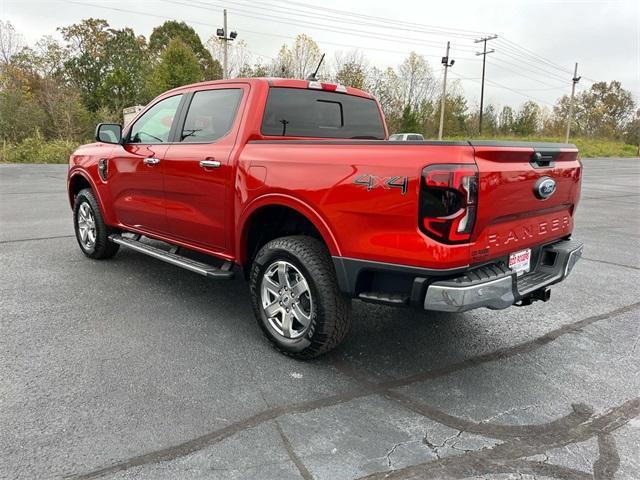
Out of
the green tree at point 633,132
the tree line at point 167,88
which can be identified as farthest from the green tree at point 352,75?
the green tree at point 633,132

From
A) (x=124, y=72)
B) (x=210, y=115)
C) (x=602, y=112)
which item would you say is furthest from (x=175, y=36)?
(x=210, y=115)

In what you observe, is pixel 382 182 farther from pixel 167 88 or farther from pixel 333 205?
pixel 167 88

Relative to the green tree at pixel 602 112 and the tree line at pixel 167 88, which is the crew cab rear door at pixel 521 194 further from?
the green tree at pixel 602 112

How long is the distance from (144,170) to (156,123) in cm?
50

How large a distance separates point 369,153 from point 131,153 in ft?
9.72

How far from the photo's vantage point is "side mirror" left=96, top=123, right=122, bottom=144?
495 cm

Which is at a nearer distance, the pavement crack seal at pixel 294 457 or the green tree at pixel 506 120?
the pavement crack seal at pixel 294 457

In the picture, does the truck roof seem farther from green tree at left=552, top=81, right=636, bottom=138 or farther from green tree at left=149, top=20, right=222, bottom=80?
green tree at left=552, top=81, right=636, bottom=138

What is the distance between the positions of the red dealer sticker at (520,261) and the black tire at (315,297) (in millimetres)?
1040

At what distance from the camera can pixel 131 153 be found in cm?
482

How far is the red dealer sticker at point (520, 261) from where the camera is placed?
303 centimetres

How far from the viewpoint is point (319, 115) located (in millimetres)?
4199

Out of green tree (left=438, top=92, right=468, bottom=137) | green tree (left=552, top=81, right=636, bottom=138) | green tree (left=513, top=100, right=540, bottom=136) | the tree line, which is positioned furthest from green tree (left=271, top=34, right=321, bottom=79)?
green tree (left=552, top=81, right=636, bottom=138)

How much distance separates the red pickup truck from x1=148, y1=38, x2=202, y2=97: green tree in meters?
34.9
